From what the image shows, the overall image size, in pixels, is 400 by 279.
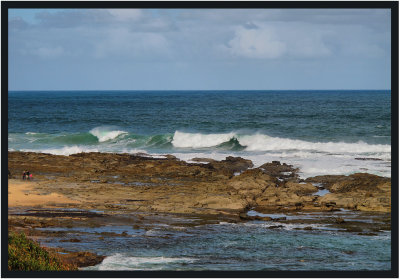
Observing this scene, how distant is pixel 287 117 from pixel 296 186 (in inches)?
1766

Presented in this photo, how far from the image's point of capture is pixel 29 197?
80.4 ft

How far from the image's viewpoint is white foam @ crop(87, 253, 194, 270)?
582 inches

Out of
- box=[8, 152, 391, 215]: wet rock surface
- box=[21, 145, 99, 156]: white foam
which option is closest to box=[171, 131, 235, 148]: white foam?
box=[21, 145, 99, 156]: white foam

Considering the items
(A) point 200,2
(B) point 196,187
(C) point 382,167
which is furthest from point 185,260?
(C) point 382,167

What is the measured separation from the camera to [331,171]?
31688mm

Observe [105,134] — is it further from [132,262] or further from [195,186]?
[132,262]

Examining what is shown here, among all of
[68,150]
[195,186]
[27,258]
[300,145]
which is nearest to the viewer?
[27,258]

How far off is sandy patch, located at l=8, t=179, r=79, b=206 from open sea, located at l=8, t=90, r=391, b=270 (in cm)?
440

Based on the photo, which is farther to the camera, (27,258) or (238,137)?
(238,137)

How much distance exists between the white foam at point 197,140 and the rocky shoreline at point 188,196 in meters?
15.2

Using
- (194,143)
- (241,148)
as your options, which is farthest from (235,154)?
(194,143)

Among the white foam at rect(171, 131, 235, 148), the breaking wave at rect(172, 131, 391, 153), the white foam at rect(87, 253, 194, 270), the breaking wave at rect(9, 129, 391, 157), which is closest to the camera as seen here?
the white foam at rect(87, 253, 194, 270)

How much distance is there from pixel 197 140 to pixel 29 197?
2724cm

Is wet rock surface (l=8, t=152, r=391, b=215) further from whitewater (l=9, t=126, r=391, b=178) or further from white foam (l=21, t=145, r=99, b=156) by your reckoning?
white foam (l=21, t=145, r=99, b=156)
